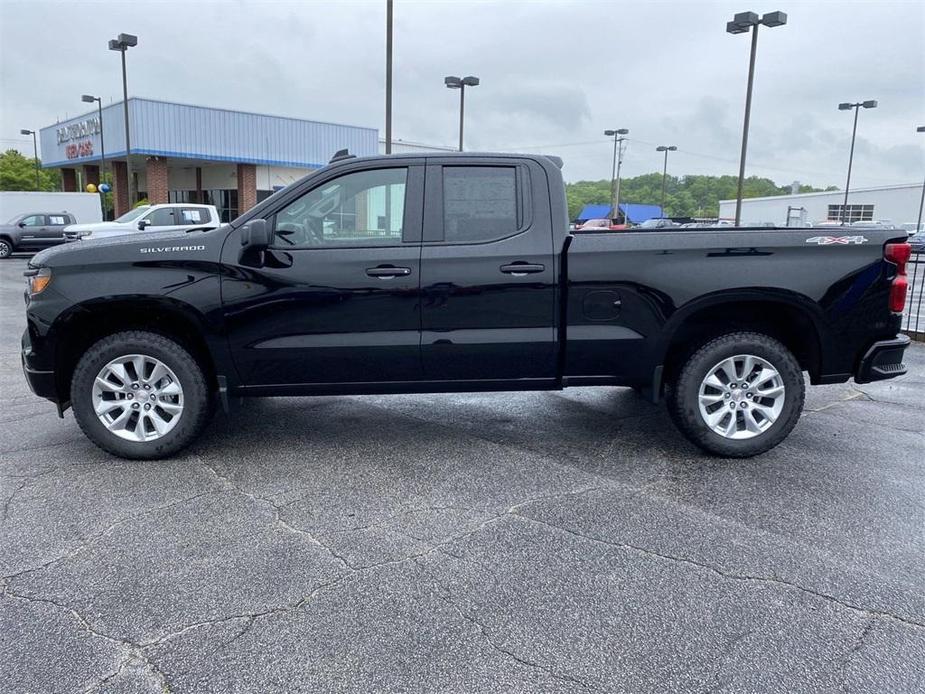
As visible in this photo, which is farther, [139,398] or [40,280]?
[139,398]

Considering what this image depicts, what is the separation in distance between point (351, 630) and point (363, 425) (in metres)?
2.83

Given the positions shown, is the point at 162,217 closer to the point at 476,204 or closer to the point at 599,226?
the point at 476,204

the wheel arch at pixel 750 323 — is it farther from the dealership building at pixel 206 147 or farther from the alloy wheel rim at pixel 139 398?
the dealership building at pixel 206 147

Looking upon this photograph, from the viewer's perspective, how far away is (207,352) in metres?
4.91

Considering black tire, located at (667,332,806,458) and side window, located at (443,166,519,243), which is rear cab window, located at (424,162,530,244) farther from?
black tire, located at (667,332,806,458)

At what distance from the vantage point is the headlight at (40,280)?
15.1 ft

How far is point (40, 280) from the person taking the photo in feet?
15.2

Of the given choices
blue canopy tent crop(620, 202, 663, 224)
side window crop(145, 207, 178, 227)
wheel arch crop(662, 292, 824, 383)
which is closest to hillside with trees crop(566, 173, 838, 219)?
blue canopy tent crop(620, 202, 663, 224)

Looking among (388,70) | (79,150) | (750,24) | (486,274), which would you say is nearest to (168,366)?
(486,274)

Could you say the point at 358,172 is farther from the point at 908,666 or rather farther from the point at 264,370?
the point at 908,666

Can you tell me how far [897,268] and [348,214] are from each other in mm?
3607

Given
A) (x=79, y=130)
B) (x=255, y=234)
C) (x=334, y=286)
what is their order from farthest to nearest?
(x=79, y=130) → (x=334, y=286) → (x=255, y=234)

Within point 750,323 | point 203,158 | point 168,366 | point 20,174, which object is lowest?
point 168,366

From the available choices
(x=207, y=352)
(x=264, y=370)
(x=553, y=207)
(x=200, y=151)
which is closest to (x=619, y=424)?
(x=553, y=207)
